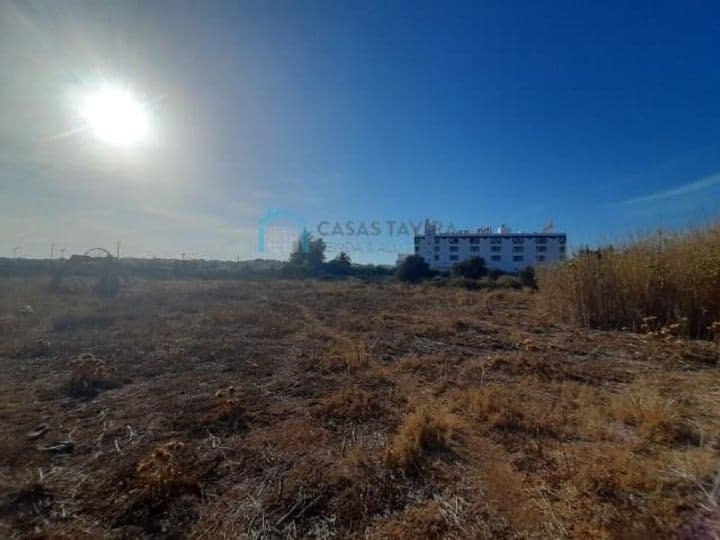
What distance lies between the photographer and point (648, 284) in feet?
16.1

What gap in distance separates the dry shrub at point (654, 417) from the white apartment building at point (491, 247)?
40.1 m

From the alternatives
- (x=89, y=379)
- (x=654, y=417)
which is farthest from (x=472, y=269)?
(x=89, y=379)

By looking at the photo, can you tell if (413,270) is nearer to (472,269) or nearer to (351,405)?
(472,269)

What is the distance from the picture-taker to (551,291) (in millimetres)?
7000

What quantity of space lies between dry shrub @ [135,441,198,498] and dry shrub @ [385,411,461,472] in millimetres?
1121

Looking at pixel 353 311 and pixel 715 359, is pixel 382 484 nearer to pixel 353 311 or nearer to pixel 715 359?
pixel 715 359

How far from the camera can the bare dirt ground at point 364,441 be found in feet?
4.83

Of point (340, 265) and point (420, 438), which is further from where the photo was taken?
point (340, 265)

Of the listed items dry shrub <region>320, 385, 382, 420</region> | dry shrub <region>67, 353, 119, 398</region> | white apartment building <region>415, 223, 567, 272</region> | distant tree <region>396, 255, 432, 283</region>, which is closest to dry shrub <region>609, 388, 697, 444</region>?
dry shrub <region>320, 385, 382, 420</region>

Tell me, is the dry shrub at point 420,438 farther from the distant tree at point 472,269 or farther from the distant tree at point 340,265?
the distant tree at point 340,265

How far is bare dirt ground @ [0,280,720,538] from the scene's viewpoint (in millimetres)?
1471

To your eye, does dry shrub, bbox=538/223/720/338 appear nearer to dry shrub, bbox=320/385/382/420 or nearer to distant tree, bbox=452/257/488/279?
dry shrub, bbox=320/385/382/420

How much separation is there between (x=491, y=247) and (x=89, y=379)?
1834 inches

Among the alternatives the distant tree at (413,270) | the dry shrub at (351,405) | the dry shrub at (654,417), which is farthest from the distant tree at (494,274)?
the dry shrub at (351,405)
